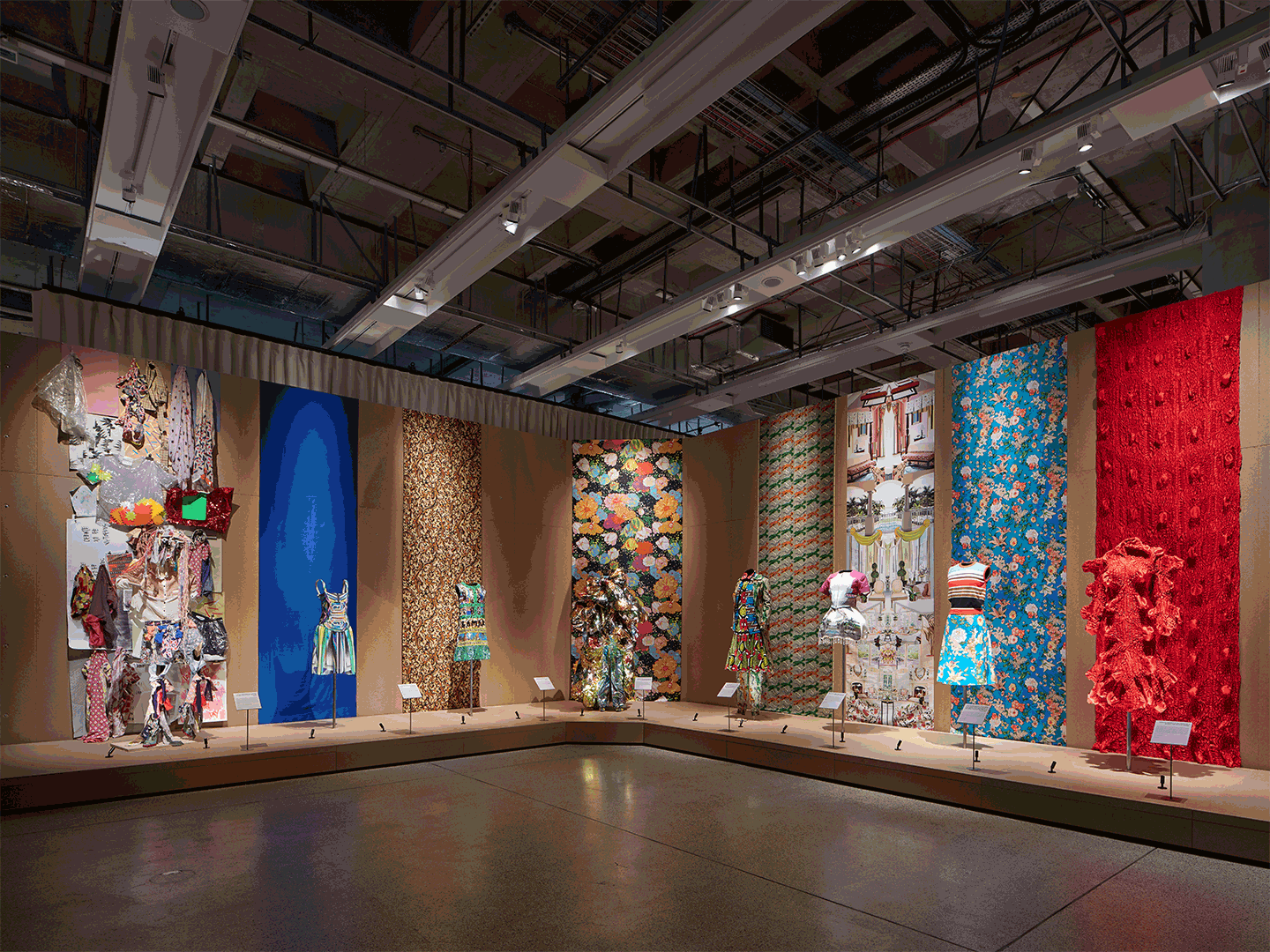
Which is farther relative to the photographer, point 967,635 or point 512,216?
point 967,635

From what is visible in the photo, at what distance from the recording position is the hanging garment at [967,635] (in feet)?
18.9

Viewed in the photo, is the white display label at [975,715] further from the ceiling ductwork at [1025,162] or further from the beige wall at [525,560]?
the beige wall at [525,560]

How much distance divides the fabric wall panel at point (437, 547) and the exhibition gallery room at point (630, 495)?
0.17 feet

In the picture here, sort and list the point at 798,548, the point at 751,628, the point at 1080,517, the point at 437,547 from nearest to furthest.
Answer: the point at 1080,517 → the point at 751,628 → the point at 798,548 → the point at 437,547

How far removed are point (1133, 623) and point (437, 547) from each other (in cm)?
642

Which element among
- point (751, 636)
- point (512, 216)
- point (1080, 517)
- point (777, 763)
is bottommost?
point (777, 763)

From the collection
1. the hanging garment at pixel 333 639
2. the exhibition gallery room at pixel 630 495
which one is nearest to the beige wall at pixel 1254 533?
the exhibition gallery room at pixel 630 495

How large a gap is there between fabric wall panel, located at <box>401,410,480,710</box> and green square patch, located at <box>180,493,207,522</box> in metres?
1.98

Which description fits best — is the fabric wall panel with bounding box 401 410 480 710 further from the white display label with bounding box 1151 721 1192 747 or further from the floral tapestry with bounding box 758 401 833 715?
the white display label with bounding box 1151 721 1192 747

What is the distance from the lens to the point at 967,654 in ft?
19.0

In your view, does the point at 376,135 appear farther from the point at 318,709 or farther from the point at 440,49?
the point at 318,709

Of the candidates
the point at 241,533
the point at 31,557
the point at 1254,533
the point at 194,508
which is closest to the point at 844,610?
the point at 1254,533

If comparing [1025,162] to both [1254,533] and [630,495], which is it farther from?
[630,495]

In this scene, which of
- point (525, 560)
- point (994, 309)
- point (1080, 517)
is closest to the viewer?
point (1080, 517)
